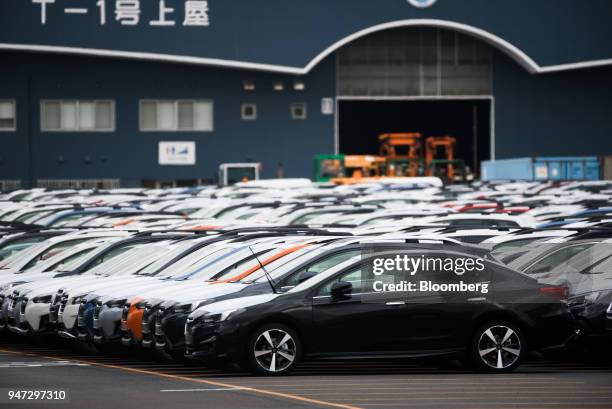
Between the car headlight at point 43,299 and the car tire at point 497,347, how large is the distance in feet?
18.0

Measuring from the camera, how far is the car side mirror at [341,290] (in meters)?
14.6

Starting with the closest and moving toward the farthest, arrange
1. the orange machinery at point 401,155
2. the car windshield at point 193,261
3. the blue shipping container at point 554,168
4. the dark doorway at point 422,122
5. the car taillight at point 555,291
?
the car taillight at point 555,291 < the car windshield at point 193,261 < the blue shipping container at point 554,168 < the orange machinery at point 401,155 < the dark doorway at point 422,122

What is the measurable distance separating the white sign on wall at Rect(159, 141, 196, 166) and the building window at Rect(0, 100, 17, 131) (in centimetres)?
755

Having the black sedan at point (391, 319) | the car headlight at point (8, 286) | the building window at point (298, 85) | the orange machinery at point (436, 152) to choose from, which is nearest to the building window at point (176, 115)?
the building window at point (298, 85)

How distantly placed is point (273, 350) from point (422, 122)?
66.9 meters

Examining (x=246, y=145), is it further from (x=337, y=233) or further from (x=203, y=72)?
(x=337, y=233)

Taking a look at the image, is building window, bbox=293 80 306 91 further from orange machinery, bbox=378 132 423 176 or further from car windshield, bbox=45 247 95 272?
car windshield, bbox=45 247 95 272

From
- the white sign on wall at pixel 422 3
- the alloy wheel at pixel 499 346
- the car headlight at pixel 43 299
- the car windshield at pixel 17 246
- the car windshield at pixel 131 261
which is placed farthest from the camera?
the white sign on wall at pixel 422 3

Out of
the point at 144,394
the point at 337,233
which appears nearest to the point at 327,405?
the point at 144,394

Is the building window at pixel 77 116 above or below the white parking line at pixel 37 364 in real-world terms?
above

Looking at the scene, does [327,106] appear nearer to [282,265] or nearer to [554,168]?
[554,168]

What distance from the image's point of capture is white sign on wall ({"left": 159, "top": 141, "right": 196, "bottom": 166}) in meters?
75.6

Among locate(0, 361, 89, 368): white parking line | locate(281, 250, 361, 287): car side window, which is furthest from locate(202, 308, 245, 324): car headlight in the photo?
locate(0, 361, 89, 368): white parking line

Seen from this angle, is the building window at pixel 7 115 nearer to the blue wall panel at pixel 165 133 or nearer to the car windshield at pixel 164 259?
the blue wall panel at pixel 165 133
